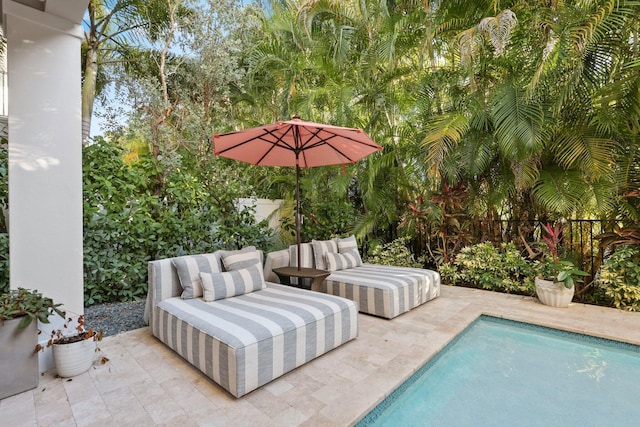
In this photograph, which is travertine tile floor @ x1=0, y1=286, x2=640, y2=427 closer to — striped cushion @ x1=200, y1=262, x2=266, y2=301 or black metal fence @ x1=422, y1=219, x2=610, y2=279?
striped cushion @ x1=200, y1=262, x2=266, y2=301

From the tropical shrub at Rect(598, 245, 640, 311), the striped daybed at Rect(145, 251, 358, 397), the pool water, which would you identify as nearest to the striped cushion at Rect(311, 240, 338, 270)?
the striped daybed at Rect(145, 251, 358, 397)

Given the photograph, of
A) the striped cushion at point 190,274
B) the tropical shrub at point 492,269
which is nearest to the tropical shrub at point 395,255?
the tropical shrub at point 492,269

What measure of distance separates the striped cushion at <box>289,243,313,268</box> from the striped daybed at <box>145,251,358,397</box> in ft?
2.78

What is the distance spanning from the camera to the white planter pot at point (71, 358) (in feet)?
8.16

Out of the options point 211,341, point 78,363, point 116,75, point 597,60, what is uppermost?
point 116,75

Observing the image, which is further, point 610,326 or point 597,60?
point 597,60

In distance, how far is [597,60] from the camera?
4250 millimetres

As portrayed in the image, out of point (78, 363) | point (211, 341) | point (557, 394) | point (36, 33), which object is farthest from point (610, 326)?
point (36, 33)

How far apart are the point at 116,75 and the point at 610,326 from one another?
9.19 m

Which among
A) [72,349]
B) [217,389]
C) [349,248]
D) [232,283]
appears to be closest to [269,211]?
[349,248]

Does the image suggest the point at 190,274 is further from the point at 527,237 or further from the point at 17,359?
the point at 527,237

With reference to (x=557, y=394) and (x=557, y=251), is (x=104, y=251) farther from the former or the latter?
(x=557, y=251)

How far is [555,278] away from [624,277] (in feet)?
2.51

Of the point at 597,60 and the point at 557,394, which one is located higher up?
the point at 597,60
